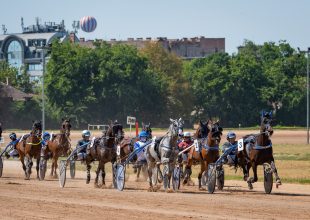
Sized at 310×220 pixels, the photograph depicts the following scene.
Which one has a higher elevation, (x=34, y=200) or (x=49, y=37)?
(x=49, y=37)

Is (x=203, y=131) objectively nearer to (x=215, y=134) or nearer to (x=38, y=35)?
(x=215, y=134)

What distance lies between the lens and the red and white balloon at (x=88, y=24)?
168250 mm

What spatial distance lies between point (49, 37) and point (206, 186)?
13197 cm

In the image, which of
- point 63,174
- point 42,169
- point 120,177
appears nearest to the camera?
point 120,177

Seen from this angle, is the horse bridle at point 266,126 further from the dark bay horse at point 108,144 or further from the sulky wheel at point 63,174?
the sulky wheel at point 63,174

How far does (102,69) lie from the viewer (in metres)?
109

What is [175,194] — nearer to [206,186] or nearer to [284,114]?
[206,186]

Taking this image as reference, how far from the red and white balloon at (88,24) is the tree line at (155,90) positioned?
50.1 m

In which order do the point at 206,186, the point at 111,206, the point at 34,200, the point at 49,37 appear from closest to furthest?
1. the point at 111,206
2. the point at 34,200
3. the point at 206,186
4. the point at 49,37

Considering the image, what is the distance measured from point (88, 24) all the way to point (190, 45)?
16035 millimetres

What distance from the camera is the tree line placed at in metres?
108

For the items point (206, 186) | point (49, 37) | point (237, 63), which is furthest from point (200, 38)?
point (206, 186)

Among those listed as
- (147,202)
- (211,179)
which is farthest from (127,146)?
(147,202)

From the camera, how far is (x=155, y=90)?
11088 cm
